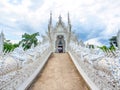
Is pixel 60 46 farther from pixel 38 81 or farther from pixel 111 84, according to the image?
pixel 111 84

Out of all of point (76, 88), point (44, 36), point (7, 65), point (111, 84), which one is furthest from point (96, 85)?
point (44, 36)

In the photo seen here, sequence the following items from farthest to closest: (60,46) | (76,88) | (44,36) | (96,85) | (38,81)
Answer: (60,46) → (44,36) → (38,81) → (76,88) → (96,85)

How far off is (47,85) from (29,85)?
0.45 m

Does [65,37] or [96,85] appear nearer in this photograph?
[96,85]

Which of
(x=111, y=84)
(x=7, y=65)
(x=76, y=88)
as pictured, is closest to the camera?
(x=111, y=84)

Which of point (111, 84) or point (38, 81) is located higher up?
point (111, 84)

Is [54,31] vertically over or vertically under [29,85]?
over

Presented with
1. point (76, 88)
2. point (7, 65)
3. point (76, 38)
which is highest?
point (76, 38)

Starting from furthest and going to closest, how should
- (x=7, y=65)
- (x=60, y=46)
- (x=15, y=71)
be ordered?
(x=60, y=46) < (x=15, y=71) < (x=7, y=65)

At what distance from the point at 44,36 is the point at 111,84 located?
16.9 m

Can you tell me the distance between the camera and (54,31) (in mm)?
19766

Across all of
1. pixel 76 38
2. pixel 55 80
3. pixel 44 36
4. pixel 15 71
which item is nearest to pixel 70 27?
pixel 76 38

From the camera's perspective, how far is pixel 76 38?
Answer: 797 inches

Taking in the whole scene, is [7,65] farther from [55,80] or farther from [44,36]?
[44,36]
